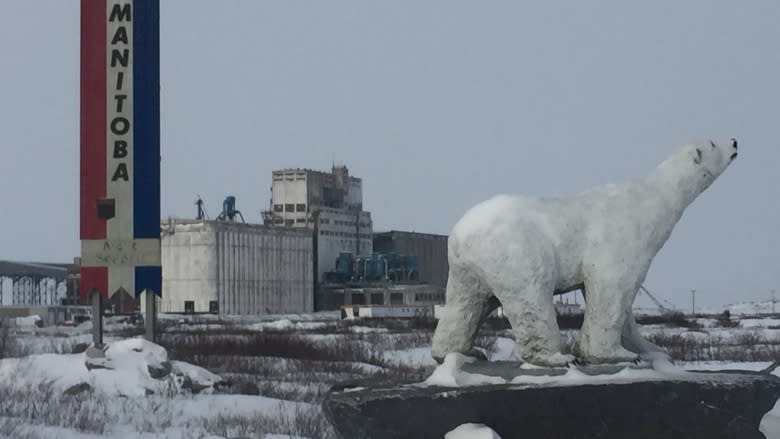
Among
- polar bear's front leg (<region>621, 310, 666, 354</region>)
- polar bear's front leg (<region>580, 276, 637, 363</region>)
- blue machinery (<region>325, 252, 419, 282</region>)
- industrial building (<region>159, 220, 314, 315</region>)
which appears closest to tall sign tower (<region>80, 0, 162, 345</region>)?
polar bear's front leg (<region>621, 310, 666, 354</region>)

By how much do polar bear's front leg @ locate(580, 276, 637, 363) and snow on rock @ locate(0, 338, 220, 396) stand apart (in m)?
7.96

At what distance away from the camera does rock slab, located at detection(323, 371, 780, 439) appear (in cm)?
740

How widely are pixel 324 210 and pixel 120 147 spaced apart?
1988 inches

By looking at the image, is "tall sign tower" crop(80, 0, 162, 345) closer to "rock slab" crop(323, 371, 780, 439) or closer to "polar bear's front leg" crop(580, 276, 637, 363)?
"rock slab" crop(323, 371, 780, 439)

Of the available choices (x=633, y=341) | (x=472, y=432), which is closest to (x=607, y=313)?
(x=633, y=341)

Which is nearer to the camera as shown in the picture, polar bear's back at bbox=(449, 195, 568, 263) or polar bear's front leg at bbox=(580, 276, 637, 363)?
polar bear's back at bbox=(449, 195, 568, 263)

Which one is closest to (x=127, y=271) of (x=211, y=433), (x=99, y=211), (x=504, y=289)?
(x=99, y=211)

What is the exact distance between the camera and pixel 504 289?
7.64m

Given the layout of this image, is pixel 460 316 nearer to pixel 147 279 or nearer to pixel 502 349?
pixel 147 279

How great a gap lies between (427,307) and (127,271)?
41.5 metres

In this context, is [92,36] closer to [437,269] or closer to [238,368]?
[238,368]

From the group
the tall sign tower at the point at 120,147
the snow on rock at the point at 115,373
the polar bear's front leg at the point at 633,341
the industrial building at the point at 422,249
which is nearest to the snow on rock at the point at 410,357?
the tall sign tower at the point at 120,147

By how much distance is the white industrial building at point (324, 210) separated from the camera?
6738cm

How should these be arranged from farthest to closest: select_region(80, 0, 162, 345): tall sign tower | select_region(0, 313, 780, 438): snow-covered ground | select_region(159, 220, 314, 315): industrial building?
1. select_region(159, 220, 314, 315): industrial building
2. select_region(80, 0, 162, 345): tall sign tower
3. select_region(0, 313, 780, 438): snow-covered ground
